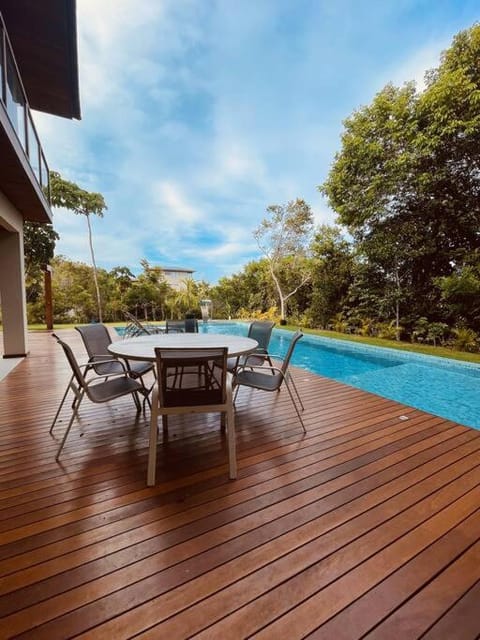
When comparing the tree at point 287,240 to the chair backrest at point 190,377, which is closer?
the chair backrest at point 190,377

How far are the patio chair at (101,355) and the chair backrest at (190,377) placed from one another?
3.76ft

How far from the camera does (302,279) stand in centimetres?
1262

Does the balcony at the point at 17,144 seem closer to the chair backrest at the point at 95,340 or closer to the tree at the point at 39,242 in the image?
the chair backrest at the point at 95,340

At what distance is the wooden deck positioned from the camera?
1086mm

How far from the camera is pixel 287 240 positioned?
13.0 meters

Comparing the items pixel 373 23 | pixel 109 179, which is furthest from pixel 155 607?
A: pixel 109 179

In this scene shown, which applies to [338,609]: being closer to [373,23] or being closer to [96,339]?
[96,339]

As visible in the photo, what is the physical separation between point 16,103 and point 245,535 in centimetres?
515

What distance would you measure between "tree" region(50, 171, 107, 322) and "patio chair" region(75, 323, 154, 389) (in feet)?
34.7

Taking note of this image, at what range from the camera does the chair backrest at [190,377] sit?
6.15 ft

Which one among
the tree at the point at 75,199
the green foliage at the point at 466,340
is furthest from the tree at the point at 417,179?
the tree at the point at 75,199

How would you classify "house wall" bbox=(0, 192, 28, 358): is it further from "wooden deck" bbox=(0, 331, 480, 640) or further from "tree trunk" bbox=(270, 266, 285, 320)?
"tree trunk" bbox=(270, 266, 285, 320)

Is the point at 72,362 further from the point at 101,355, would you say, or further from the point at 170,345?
the point at 101,355

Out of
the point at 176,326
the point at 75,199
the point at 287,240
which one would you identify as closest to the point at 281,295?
the point at 287,240
